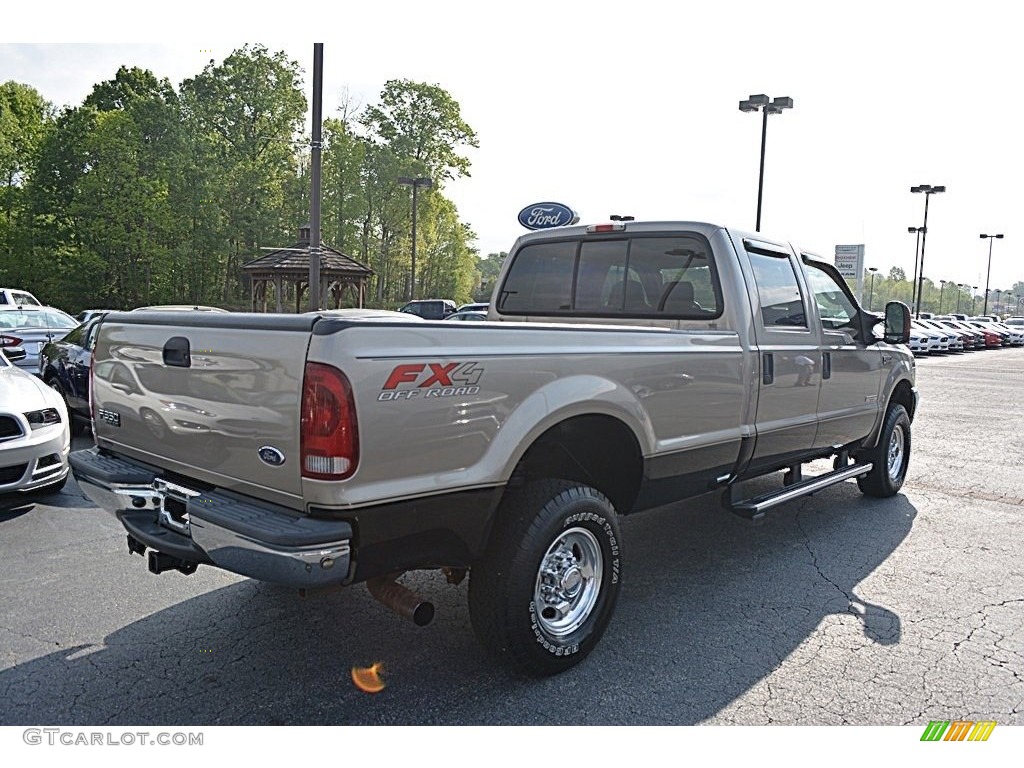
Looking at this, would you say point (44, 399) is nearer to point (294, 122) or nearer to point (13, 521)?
point (13, 521)

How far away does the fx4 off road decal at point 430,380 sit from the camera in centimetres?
270

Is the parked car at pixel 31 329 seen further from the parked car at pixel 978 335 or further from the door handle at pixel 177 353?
the parked car at pixel 978 335

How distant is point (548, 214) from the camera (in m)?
9.65

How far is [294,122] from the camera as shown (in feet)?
155

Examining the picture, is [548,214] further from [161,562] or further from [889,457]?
[161,562]

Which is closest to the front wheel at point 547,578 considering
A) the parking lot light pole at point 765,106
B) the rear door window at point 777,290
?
the rear door window at point 777,290

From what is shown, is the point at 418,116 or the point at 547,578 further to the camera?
the point at 418,116

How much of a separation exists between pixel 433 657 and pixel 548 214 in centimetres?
697

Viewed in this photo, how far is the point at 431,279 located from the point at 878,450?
5026 cm

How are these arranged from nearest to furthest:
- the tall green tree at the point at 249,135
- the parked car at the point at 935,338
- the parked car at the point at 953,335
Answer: the parked car at the point at 935,338 → the parked car at the point at 953,335 → the tall green tree at the point at 249,135

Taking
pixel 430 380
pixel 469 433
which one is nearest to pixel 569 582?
pixel 469 433

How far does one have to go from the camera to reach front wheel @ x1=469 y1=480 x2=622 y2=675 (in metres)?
3.20

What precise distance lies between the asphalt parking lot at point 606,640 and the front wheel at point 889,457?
2.83ft

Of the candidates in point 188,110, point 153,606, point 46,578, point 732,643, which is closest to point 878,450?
point 732,643
